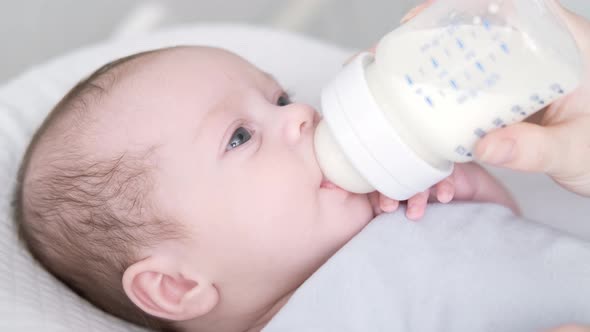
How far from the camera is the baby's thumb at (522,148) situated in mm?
719

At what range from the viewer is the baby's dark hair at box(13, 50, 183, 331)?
Answer: 0.90 m

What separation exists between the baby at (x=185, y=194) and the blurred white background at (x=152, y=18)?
94 centimetres

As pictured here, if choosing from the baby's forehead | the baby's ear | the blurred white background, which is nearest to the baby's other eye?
the baby's forehead

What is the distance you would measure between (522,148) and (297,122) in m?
0.30

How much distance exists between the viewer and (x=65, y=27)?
6.30 feet

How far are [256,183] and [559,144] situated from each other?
37cm

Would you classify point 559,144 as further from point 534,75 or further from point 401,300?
point 401,300

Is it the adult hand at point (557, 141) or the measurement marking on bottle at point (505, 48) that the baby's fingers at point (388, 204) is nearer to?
the adult hand at point (557, 141)

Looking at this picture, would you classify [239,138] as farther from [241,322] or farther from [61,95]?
[61,95]

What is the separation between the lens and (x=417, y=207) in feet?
3.17

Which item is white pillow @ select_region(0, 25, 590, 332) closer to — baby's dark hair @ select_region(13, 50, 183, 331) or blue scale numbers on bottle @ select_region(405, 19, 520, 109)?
baby's dark hair @ select_region(13, 50, 183, 331)

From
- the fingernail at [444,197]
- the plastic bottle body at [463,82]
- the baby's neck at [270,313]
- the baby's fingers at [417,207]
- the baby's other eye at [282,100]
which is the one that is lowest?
the baby's neck at [270,313]

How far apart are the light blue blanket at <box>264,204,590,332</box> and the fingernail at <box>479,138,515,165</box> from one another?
22 centimetres

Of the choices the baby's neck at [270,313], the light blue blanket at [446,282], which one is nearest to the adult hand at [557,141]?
the light blue blanket at [446,282]
